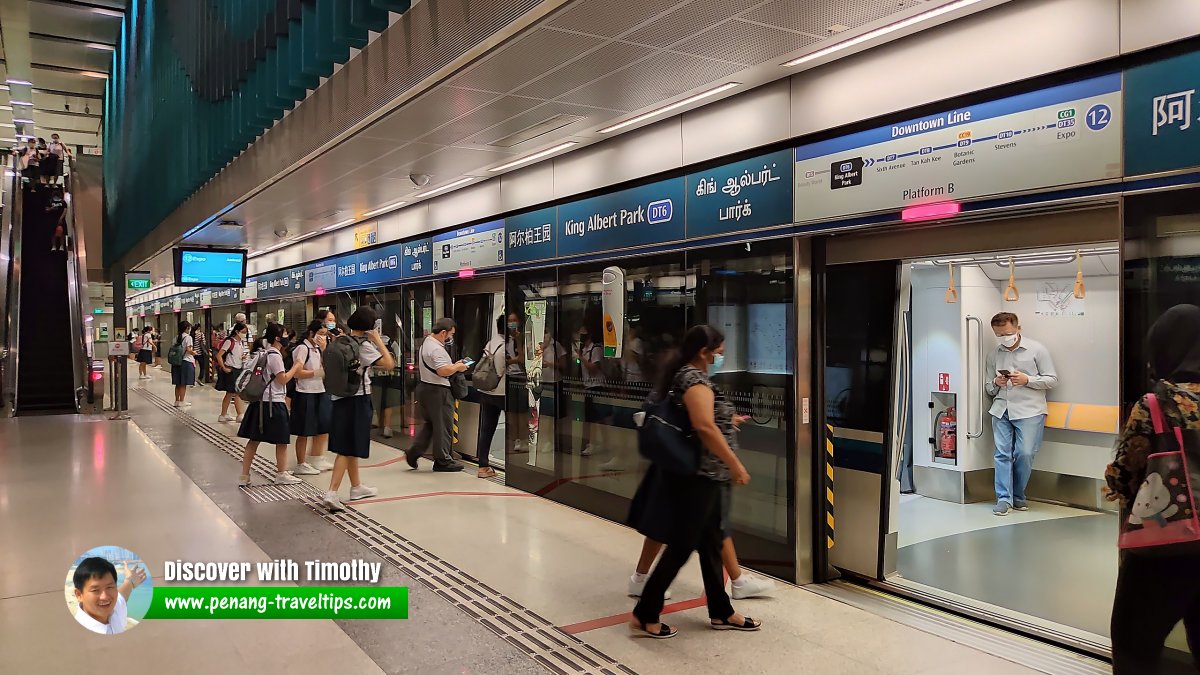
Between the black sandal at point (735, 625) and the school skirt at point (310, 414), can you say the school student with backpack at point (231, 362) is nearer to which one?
the school skirt at point (310, 414)

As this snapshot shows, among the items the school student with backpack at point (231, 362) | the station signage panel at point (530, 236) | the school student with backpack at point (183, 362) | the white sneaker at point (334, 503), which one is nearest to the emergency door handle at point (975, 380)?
the station signage panel at point (530, 236)

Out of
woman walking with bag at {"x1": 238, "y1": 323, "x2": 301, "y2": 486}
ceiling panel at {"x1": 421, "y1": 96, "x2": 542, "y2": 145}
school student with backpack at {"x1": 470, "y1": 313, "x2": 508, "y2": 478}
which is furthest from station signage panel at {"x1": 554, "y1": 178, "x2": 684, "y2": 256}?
woman walking with bag at {"x1": 238, "y1": 323, "x2": 301, "y2": 486}

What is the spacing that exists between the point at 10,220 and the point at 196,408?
179 inches

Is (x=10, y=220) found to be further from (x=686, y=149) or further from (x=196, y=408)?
(x=686, y=149)

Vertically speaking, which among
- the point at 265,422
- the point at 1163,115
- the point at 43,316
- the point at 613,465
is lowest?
the point at 613,465

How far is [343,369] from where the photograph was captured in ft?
19.7

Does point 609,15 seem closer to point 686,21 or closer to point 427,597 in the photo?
point 686,21

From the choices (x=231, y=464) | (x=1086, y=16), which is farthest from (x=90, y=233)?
(x=1086, y=16)

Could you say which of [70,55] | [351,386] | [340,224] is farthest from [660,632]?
[70,55]

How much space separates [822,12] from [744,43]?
0.50 meters

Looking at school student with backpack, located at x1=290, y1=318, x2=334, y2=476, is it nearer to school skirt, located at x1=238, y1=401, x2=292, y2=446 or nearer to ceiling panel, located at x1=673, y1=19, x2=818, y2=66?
school skirt, located at x1=238, y1=401, x2=292, y2=446

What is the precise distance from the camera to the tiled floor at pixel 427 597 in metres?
3.34

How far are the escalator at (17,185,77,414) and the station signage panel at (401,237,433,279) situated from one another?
7.95 meters

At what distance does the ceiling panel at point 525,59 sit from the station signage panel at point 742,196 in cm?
125
